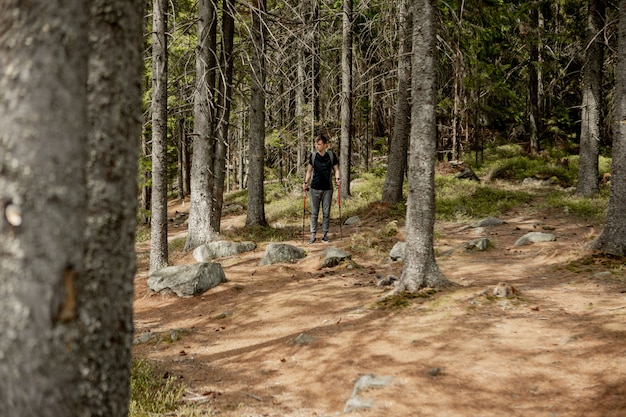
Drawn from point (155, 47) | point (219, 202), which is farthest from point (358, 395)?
point (219, 202)

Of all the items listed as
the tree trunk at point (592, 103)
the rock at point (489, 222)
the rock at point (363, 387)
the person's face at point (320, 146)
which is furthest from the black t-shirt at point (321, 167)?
the tree trunk at point (592, 103)

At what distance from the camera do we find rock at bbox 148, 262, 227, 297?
30.4ft

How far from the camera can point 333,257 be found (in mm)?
10180

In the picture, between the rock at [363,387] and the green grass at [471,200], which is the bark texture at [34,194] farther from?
the green grass at [471,200]

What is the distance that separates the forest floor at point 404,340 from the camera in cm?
429

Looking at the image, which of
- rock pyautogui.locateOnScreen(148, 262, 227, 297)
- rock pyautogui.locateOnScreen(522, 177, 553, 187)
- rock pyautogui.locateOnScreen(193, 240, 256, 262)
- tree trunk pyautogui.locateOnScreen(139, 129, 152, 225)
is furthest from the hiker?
rock pyautogui.locateOnScreen(522, 177, 553, 187)

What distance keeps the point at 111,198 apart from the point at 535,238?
10.8 m

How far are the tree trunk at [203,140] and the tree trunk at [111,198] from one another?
9.35 m

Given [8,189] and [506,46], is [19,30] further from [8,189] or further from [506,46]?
[506,46]

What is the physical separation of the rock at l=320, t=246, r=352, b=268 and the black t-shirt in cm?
225

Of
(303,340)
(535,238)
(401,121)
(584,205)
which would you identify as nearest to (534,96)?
(584,205)

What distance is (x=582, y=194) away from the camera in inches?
640

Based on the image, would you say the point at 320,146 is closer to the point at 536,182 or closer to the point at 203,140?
the point at 203,140

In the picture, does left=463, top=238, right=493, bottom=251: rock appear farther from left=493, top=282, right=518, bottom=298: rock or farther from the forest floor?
left=493, top=282, right=518, bottom=298: rock
